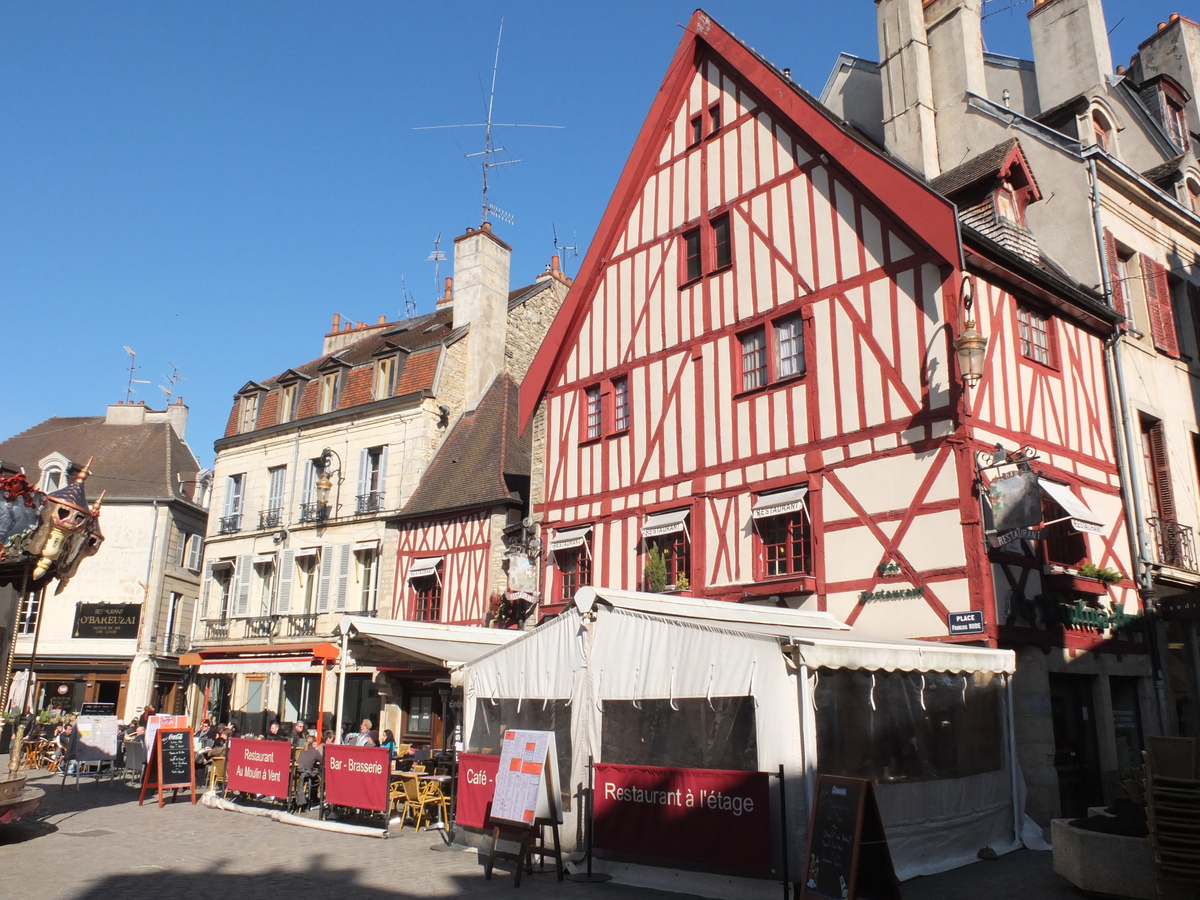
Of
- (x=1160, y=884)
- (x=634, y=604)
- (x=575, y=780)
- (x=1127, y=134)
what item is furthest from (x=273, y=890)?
(x=1127, y=134)

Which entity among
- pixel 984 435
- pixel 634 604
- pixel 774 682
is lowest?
pixel 774 682

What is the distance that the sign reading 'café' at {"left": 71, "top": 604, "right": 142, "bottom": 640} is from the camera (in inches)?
1030

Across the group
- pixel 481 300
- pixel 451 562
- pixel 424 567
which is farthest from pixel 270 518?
pixel 481 300

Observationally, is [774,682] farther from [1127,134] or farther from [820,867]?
[1127,134]

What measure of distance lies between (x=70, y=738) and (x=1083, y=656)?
637 inches

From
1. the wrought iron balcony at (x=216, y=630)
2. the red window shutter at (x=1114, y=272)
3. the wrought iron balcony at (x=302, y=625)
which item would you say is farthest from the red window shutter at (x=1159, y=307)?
the wrought iron balcony at (x=216, y=630)

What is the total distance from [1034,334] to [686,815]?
782cm

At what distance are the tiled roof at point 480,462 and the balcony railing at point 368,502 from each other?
3.12 feet

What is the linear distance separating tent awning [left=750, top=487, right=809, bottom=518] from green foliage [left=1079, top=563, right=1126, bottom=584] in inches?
128

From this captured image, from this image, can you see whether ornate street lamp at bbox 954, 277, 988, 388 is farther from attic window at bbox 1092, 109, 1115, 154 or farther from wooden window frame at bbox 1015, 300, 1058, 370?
attic window at bbox 1092, 109, 1115, 154

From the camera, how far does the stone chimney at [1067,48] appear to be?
1507 cm

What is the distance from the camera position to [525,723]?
31.5 ft

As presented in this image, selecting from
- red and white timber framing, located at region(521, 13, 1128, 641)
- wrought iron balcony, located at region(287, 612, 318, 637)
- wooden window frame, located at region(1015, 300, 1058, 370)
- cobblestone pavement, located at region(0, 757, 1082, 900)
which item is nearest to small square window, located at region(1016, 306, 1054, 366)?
wooden window frame, located at region(1015, 300, 1058, 370)

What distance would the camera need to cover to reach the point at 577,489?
15109 mm
